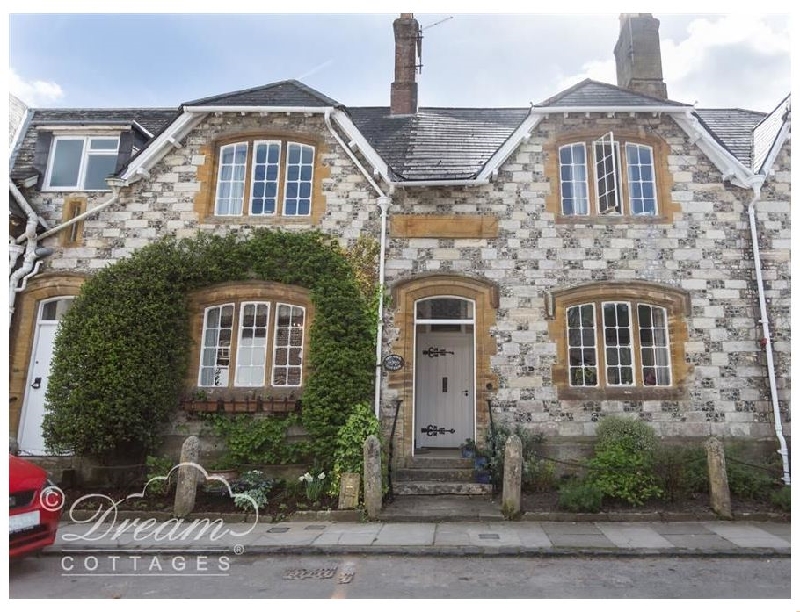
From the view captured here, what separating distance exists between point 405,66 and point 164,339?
9.26m

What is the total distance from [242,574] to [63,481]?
209 inches

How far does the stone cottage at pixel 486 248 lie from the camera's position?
9414 mm

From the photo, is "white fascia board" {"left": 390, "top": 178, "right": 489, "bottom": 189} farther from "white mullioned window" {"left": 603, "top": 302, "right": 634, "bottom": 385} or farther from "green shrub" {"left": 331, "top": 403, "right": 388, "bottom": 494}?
"green shrub" {"left": 331, "top": 403, "right": 388, "bottom": 494}

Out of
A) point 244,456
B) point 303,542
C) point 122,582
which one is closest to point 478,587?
point 303,542

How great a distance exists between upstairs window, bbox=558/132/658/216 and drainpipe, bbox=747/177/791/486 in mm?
1711

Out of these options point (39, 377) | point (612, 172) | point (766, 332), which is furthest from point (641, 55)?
point (39, 377)

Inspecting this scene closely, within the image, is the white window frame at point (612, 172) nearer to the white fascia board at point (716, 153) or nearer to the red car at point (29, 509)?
the white fascia board at point (716, 153)

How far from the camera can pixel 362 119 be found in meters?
13.3

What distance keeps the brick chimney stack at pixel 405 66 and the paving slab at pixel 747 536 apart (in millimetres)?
10953

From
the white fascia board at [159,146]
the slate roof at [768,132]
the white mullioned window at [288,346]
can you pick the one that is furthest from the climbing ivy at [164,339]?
the slate roof at [768,132]

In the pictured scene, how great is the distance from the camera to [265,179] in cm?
1072

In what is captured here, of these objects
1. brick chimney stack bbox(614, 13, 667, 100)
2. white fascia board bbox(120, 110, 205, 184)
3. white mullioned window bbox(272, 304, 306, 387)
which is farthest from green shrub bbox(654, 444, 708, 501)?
white fascia board bbox(120, 110, 205, 184)

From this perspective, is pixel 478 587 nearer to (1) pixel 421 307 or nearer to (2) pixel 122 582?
(2) pixel 122 582

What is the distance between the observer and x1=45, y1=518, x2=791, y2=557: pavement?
632cm
